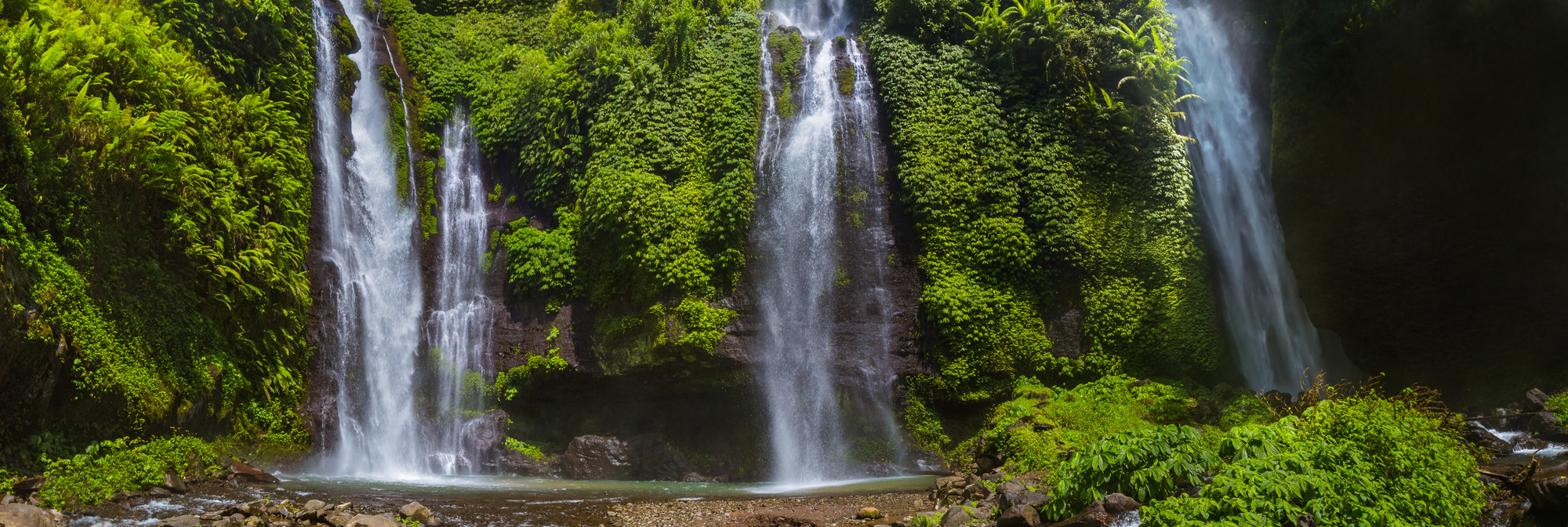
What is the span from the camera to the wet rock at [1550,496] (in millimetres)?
→ 5598

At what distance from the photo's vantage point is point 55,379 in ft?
27.7

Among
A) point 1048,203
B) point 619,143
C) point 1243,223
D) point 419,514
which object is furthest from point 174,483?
point 1243,223

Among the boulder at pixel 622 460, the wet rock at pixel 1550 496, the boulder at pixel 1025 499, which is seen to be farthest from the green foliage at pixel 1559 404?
the boulder at pixel 622 460

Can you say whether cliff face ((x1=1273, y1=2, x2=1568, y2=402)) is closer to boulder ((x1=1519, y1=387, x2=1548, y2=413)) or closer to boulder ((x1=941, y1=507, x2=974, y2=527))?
boulder ((x1=1519, y1=387, x2=1548, y2=413))

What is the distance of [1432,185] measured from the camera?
41.7ft

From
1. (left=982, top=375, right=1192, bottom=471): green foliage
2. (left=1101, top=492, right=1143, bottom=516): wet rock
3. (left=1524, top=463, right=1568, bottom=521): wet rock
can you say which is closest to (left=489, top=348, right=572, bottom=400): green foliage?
(left=982, top=375, right=1192, bottom=471): green foliage

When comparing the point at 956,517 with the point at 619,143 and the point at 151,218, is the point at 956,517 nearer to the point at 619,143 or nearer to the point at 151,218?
the point at 619,143

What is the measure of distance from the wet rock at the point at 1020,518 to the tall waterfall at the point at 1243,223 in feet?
32.7

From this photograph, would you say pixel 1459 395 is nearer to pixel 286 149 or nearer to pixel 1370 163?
pixel 1370 163

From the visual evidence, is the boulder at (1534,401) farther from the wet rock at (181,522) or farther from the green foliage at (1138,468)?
the wet rock at (181,522)

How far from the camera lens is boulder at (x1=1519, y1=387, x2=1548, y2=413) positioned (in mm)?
11016

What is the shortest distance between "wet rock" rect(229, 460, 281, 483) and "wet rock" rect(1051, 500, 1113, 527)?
10.2 metres

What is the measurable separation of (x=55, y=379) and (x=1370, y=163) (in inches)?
737

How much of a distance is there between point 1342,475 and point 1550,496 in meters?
1.69
